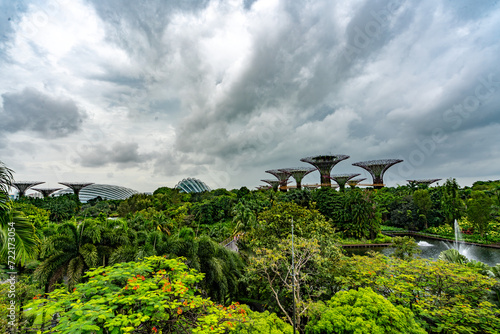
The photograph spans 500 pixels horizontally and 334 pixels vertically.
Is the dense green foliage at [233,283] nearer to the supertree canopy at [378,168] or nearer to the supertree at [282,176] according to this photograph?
the supertree at [282,176]

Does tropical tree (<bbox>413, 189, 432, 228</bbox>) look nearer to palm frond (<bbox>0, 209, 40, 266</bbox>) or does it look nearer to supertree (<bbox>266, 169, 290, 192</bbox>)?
supertree (<bbox>266, 169, 290, 192</bbox>)

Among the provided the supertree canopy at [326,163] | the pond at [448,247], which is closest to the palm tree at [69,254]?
the pond at [448,247]

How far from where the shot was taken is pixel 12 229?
5.59 metres

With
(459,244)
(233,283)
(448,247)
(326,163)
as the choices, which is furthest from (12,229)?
(326,163)

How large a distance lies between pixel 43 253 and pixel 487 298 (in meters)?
17.6

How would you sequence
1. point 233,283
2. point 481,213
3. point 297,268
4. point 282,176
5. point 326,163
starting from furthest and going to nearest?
point 282,176
point 326,163
point 481,213
point 233,283
point 297,268

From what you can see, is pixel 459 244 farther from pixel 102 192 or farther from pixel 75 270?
pixel 102 192

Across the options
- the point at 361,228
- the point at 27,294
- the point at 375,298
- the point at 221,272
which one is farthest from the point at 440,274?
the point at 361,228

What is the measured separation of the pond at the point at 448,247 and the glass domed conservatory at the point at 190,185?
65.0 metres

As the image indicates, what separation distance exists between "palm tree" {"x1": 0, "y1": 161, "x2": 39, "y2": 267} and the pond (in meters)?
26.9

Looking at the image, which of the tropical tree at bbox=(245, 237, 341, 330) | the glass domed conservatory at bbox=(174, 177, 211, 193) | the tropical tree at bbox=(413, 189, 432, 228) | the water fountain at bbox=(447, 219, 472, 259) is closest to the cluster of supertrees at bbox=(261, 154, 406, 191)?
the tropical tree at bbox=(413, 189, 432, 228)

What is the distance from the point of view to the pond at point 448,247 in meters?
25.3

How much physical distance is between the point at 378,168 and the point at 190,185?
6074 centimetres

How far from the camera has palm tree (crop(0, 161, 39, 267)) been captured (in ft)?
17.5
